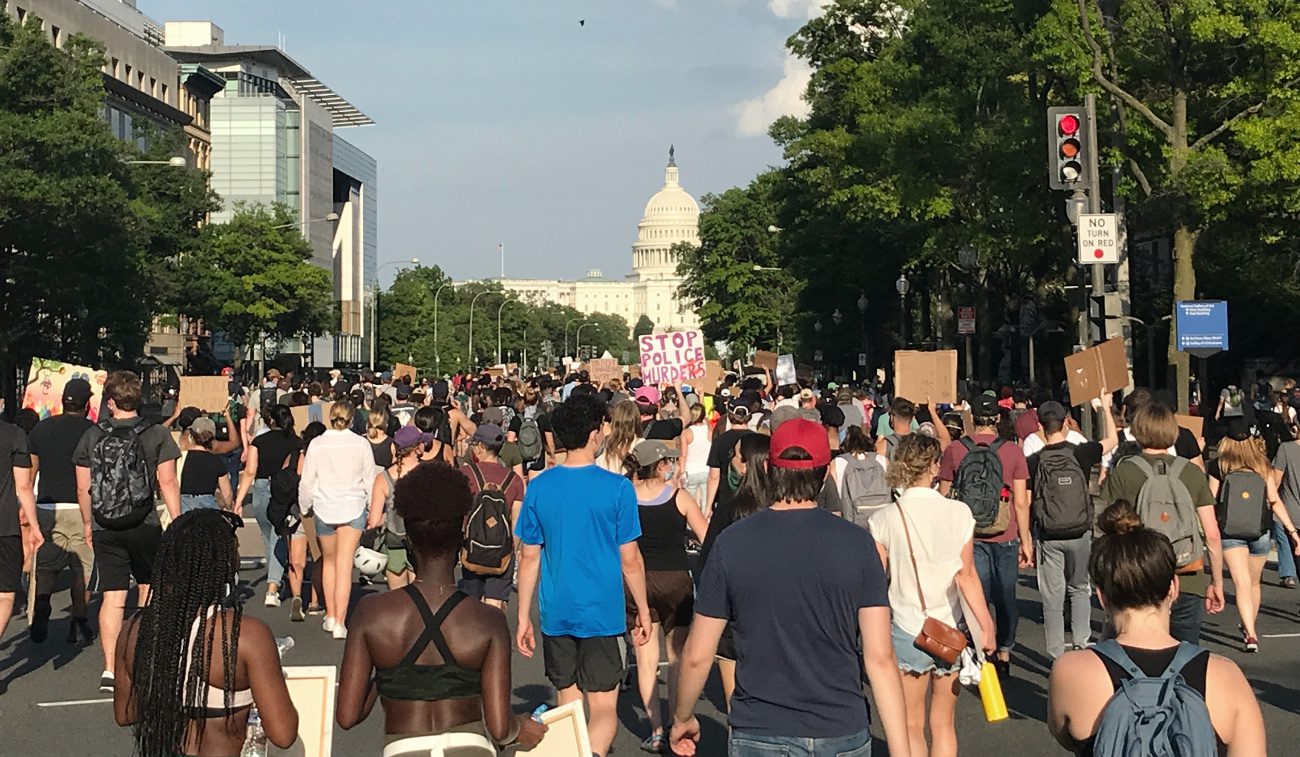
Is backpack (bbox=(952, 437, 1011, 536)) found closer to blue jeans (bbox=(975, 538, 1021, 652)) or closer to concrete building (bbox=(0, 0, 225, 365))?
blue jeans (bbox=(975, 538, 1021, 652))

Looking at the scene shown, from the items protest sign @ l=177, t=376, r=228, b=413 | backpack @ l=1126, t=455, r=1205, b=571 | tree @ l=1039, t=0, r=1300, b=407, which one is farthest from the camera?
tree @ l=1039, t=0, r=1300, b=407

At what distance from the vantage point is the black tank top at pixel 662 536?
882cm

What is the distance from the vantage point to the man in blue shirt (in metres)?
7.45

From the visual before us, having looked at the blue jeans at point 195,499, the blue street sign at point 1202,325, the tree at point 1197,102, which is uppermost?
the tree at point 1197,102

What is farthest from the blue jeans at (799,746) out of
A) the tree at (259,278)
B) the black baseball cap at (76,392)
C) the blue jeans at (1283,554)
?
the tree at (259,278)

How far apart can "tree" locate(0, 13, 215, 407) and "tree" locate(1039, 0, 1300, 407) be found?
22038mm

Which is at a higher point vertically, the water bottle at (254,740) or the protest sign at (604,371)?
the protest sign at (604,371)

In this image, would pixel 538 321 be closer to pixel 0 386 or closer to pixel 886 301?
pixel 886 301

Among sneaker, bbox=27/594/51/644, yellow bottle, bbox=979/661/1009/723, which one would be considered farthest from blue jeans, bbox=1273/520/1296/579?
sneaker, bbox=27/594/51/644

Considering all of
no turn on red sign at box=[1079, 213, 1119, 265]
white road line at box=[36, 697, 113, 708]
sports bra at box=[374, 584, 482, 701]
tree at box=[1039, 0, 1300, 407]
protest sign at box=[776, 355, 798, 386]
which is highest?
tree at box=[1039, 0, 1300, 407]

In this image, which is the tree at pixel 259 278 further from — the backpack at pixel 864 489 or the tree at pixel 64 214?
the backpack at pixel 864 489

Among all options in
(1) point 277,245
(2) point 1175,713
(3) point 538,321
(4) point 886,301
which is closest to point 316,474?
(2) point 1175,713

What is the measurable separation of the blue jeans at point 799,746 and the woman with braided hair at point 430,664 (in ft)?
2.21

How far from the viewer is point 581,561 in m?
7.44
